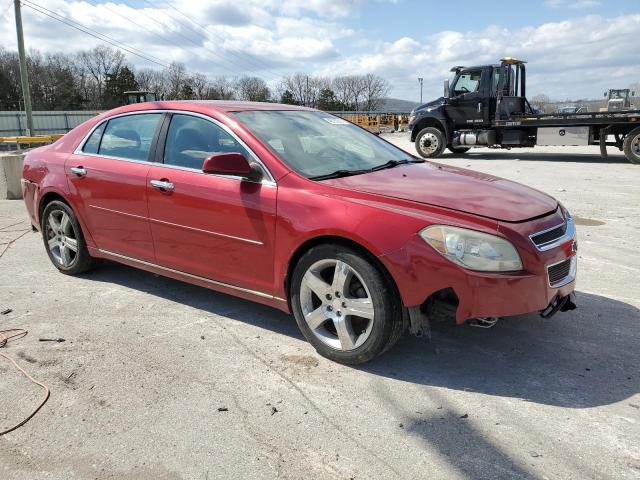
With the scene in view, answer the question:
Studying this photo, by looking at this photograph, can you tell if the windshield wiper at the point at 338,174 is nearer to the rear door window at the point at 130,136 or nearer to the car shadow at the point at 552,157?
the rear door window at the point at 130,136

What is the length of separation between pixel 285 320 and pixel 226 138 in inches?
55.7

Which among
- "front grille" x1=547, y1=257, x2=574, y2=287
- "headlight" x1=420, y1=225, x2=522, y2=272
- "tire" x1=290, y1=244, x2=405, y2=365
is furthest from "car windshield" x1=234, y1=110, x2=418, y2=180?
"front grille" x1=547, y1=257, x2=574, y2=287

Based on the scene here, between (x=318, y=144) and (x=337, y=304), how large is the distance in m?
1.35

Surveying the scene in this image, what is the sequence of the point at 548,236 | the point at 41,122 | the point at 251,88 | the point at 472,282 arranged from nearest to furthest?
the point at 472,282 → the point at 548,236 → the point at 41,122 → the point at 251,88

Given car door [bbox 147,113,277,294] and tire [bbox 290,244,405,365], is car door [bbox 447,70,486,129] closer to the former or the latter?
Result: car door [bbox 147,113,277,294]

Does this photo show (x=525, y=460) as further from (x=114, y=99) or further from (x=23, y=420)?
(x=114, y=99)

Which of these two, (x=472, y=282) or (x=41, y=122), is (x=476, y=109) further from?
(x=41, y=122)

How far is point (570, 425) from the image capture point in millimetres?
2725

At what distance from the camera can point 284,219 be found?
136 inches

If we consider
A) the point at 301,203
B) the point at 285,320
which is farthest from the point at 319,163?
the point at 285,320

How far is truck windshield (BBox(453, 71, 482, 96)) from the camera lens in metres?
17.1

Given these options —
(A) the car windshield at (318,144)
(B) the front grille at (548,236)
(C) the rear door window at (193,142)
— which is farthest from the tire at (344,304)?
(C) the rear door window at (193,142)

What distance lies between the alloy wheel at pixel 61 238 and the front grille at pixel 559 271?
402 cm

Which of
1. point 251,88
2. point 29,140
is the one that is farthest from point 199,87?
point 29,140
